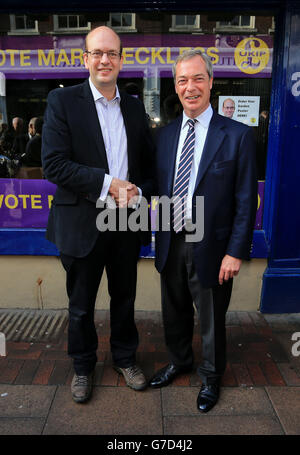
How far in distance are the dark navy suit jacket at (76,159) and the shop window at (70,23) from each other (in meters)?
1.49

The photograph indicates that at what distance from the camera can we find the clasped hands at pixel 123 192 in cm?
222

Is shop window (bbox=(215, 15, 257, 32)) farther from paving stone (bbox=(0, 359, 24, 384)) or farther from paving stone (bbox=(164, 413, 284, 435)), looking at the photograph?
paving stone (bbox=(0, 359, 24, 384))

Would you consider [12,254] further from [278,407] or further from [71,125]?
[278,407]

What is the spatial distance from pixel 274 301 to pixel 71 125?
8.50 feet

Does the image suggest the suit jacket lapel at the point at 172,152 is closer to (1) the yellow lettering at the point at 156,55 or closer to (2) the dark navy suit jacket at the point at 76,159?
(2) the dark navy suit jacket at the point at 76,159

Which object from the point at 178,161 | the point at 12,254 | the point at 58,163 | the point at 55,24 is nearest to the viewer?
the point at 58,163

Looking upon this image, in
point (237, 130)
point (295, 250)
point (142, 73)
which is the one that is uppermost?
point (142, 73)

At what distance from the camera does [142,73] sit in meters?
3.60

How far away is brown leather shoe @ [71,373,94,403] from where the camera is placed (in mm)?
2469

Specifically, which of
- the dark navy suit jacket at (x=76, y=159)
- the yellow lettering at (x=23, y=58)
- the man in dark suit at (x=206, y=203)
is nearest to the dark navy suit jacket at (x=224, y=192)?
the man in dark suit at (x=206, y=203)

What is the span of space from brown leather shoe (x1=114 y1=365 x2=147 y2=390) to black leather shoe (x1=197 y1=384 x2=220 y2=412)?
0.40 metres

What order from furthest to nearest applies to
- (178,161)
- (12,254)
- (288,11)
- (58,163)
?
(12,254), (288,11), (178,161), (58,163)

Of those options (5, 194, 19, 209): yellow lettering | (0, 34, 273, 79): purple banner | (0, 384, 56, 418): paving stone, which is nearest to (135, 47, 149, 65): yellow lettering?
(0, 34, 273, 79): purple banner

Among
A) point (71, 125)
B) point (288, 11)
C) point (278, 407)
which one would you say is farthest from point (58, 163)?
point (288, 11)
